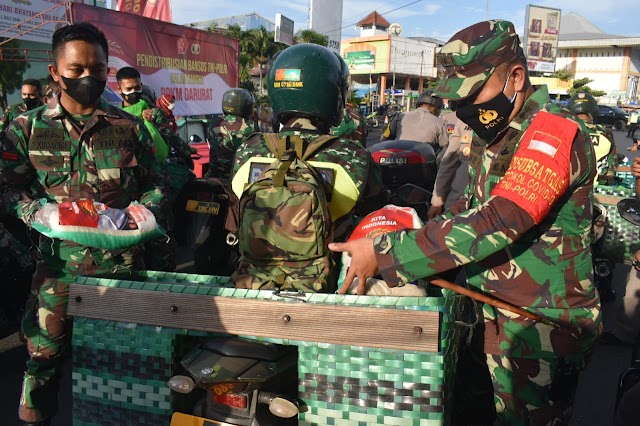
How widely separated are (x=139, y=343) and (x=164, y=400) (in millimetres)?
215

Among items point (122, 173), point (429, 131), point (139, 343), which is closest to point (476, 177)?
point (139, 343)

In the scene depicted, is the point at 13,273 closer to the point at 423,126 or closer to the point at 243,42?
the point at 423,126

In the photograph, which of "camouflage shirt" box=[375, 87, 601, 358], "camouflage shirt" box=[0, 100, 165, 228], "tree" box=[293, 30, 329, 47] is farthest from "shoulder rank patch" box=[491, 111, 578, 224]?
"tree" box=[293, 30, 329, 47]

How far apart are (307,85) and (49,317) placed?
1619 millimetres

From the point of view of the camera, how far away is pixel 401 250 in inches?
72.6

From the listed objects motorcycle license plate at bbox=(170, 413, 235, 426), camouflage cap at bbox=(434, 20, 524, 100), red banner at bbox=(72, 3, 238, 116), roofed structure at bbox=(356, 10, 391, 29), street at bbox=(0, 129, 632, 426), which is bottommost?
street at bbox=(0, 129, 632, 426)

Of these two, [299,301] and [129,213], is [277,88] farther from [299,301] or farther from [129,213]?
[299,301]

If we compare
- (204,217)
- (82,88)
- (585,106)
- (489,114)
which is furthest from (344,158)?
(585,106)

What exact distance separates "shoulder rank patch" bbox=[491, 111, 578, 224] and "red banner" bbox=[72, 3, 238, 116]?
11.2m

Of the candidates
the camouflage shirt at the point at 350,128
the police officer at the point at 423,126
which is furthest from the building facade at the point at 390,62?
the camouflage shirt at the point at 350,128

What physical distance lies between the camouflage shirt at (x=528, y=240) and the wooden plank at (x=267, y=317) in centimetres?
25

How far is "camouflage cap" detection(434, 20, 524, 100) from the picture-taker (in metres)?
2.01

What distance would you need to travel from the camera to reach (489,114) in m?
2.10

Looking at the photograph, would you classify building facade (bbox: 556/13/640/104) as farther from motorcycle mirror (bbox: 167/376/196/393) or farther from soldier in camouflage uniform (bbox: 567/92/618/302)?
motorcycle mirror (bbox: 167/376/196/393)
